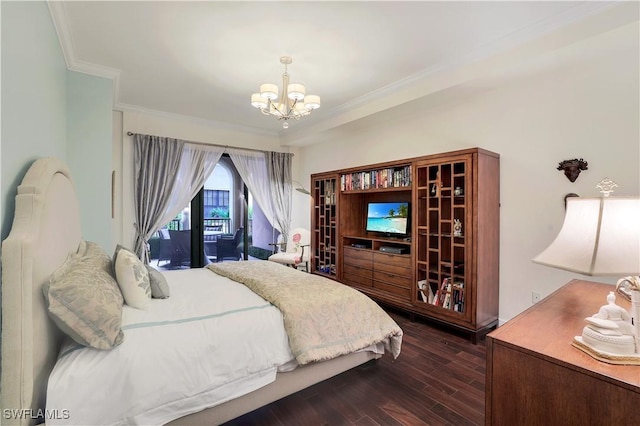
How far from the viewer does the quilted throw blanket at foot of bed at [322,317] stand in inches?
73.3

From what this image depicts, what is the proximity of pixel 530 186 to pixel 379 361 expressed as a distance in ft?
7.01

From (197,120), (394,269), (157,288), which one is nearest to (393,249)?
(394,269)

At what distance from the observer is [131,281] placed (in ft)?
6.00

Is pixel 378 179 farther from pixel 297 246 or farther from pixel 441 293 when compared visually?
pixel 297 246

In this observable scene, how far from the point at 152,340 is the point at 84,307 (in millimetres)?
336

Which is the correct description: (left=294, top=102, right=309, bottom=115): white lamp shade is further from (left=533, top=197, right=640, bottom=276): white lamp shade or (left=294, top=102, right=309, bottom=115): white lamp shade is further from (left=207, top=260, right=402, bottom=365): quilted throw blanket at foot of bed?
(left=533, top=197, right=640, bottom=276): white lamp shade

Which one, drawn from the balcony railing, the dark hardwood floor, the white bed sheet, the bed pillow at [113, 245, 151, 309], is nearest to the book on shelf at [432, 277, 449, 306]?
the dark hardwood floor

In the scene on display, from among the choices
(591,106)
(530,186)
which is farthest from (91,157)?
(591,106)

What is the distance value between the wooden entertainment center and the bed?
3.42 feet

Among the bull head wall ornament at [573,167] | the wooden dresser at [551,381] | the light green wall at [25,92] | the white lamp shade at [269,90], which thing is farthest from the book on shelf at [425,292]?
the light green wall at [25,92]

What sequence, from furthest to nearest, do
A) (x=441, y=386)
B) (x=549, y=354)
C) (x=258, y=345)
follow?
(x=441, y=386)
(x=258, y=345)
(x=549, y=354)

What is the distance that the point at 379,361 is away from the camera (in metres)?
2.48

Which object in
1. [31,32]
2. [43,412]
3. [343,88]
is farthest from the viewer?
[343,88]

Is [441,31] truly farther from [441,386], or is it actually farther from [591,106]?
[441,386]
